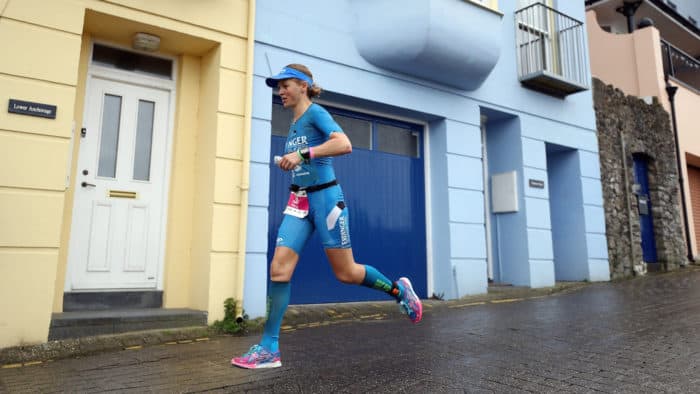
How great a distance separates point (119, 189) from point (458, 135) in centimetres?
517

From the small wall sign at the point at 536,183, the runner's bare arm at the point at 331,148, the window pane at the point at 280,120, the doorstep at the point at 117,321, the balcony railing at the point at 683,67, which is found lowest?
the doorstep at the point at 117,321

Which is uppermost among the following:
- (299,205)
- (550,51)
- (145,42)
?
(550,51)

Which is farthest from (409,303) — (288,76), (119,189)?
(119,189)

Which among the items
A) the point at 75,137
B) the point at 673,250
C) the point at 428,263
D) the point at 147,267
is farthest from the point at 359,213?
the point at 673,250

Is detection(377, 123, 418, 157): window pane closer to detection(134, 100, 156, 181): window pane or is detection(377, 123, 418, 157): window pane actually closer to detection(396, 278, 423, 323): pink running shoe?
detection(134, 100, 156, 181): window pane

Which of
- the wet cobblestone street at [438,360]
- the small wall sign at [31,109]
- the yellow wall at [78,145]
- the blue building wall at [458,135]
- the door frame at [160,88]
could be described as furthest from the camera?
the blue building wall at [458,135]

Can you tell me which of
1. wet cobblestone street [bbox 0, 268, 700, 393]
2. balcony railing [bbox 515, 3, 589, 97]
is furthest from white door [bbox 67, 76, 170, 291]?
balcony railing [bbox 515, 3, 589, 97]

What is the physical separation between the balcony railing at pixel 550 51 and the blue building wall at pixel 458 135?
24 cm

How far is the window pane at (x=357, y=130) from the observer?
7477 millimetres

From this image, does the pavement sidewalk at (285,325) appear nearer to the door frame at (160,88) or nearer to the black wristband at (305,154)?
the door frame at (160,88)

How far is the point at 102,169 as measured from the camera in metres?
5.57

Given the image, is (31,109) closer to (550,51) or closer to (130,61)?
(130,61)

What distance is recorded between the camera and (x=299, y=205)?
3537 mm

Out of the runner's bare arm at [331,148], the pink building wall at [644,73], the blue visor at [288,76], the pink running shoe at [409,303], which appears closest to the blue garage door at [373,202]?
the pink running shoe at [409,303]
